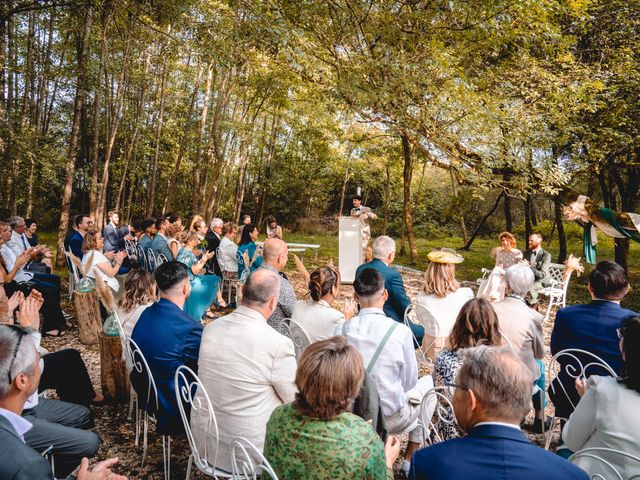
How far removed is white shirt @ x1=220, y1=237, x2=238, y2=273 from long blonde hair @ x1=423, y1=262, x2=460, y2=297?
4.08 m

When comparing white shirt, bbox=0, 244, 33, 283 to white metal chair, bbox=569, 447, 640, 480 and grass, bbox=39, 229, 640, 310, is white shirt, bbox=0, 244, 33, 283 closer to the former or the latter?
grass, bbox=39, 229, 640, 310

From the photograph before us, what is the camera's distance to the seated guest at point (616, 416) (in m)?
1.56

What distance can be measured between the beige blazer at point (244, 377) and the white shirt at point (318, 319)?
81cm

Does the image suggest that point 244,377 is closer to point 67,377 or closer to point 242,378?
point 242,378

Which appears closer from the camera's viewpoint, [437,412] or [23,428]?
[23,428]

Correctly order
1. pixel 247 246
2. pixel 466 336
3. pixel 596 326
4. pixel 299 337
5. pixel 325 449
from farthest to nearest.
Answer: pixel 247 246 → pixel 299 337 → pixel 596 326 → pixel 466 336 → pixel 325 449

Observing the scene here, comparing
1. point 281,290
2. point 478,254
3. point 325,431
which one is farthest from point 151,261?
point 478,254

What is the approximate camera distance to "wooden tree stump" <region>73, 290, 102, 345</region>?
4.65 metres

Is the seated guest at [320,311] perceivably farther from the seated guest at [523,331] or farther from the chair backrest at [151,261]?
the chair backrest at [151,261]

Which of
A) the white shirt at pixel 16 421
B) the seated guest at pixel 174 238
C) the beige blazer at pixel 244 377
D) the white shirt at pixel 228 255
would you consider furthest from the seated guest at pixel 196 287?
the white shirt at pixel 16 421

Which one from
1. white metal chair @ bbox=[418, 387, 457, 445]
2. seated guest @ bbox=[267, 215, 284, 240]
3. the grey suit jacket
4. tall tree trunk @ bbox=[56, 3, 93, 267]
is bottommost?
white metal chair @ bbox=[418, 387, 457, 445]

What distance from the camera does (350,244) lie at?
8.38m

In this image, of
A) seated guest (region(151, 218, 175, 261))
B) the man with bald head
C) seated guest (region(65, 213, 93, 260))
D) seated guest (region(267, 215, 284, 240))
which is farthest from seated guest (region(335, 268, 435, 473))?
seated guest (region(267, 215, 284, 240))

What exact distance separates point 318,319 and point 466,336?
37.9 inches
